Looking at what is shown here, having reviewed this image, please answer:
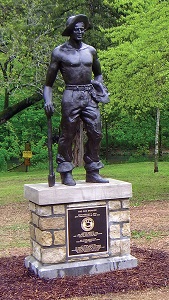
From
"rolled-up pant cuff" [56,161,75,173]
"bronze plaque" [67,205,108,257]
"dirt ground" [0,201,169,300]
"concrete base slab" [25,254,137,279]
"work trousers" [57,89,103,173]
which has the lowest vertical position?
"dirt ground" [0,201,169,300]

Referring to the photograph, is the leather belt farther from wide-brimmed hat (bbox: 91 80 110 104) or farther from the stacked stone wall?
the stacked stone wall

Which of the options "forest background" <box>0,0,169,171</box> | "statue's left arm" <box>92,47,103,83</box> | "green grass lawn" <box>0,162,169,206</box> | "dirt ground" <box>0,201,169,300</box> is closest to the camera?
"dirt ground" <box>0,201,169,300</box>

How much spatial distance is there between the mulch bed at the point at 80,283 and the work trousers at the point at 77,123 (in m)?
1.45

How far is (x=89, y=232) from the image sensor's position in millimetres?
6840

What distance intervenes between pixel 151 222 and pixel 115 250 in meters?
4.09

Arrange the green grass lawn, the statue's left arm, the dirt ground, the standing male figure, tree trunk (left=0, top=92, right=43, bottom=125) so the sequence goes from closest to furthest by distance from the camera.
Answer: the dirt ground
the standing male figure
the statue's left arm
the green grass lawn
tree trunk (left=0, top=92, right=43, bottom=125)

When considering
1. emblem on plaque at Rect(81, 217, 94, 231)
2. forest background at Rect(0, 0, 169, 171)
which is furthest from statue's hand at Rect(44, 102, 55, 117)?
forest background at Rect(0, 0, 169, 171)

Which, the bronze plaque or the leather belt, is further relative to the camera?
the leather belt

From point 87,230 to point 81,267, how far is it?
0.47m

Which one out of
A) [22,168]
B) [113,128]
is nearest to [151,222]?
[22,168]

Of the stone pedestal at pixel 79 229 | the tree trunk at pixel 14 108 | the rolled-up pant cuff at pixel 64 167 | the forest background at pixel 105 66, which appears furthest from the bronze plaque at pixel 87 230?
the tree trunk at pixel 14 108

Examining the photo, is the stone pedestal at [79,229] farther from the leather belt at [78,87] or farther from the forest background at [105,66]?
the forest background at [105,66]

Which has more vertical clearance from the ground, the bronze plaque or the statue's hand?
the statue's hand

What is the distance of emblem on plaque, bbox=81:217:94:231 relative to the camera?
6.79 m
